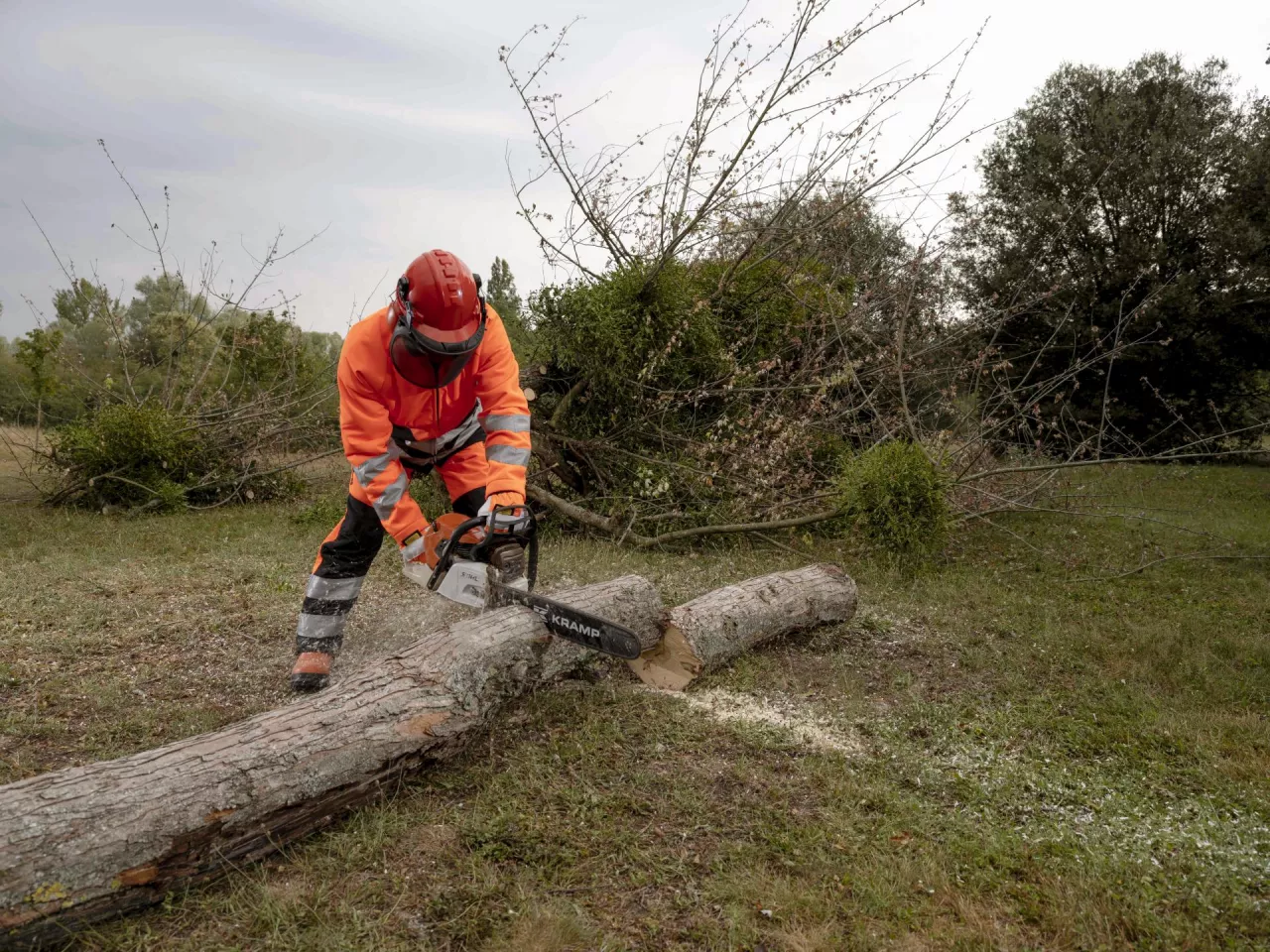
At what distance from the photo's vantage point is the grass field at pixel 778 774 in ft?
7.06

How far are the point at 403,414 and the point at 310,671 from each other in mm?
1204

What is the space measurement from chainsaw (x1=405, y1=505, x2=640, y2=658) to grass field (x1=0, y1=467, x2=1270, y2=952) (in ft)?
1.24

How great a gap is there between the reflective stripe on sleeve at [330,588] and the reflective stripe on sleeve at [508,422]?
1003 millimetres

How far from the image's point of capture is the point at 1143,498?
8672 millimetres

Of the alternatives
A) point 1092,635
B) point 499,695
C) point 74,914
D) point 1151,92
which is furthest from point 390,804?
point 1151,92

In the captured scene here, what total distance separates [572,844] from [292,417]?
6.65m

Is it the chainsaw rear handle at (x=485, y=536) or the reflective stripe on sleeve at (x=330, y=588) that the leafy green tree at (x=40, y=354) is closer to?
the reflective stripe on sleeve at (x=330, y=588)

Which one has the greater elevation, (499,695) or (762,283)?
(762,283)

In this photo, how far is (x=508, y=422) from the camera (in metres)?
3.31

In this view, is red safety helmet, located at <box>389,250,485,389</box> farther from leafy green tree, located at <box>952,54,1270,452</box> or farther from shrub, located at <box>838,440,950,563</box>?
leafy green tree, located at <box>952,54,1270,452</box>

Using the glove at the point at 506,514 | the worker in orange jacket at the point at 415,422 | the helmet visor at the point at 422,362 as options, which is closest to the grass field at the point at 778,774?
the worker in orange jacket at the point at 415,422

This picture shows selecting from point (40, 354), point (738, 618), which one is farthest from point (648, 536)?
point (40, 354)

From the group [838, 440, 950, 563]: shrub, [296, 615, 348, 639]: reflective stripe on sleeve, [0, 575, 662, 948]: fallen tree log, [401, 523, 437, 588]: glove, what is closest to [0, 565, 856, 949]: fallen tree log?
[0, 575, 662, 948]: fallen tree log

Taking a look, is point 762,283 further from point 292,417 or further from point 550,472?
point 292,417
